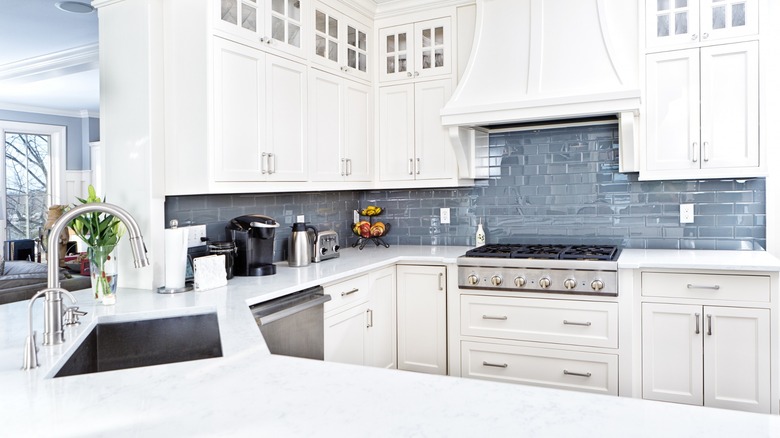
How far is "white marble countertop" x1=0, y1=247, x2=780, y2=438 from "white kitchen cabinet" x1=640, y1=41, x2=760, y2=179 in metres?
2.52

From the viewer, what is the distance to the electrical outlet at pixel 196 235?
288 centimetres

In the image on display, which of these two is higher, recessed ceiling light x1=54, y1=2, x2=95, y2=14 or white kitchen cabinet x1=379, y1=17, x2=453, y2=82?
recessed ceiling light x1=54, y1=2, x2=95, y2=14

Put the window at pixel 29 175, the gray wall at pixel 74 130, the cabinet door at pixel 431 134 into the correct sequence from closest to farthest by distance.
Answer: the cabinet door at pixel 431 134 → the window at pixel 29 175 → the gray wall at pixel 74 130

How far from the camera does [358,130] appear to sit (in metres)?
3.89

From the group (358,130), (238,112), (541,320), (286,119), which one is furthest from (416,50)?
(541,320)

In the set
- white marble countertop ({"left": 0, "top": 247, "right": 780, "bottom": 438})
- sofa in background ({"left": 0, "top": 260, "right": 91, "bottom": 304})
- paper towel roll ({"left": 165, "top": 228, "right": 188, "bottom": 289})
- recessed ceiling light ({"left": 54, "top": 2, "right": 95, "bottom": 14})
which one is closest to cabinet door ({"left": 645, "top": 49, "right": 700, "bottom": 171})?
white marble countertop ({"left": 0, "top": 247, "right": 780, "bottom": 438})

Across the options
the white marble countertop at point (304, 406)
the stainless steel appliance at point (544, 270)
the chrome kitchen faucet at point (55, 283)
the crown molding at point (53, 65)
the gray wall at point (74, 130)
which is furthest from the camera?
the gray wall at point (74, 130)

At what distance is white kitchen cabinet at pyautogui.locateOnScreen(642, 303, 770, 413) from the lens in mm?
2865

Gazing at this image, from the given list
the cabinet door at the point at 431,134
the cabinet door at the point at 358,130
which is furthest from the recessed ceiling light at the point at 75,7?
the cabinet door at the point at 431,134

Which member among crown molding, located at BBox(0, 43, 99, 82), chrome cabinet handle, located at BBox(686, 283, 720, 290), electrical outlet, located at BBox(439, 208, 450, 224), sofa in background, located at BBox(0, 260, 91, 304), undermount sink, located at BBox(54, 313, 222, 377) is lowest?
undermount sink, located at BBox(54, 313, 222, 377)

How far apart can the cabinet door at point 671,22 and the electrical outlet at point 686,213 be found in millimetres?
988

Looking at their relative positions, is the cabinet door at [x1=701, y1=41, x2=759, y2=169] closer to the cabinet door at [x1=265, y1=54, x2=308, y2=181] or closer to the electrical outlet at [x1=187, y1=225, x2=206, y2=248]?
the cabinet door at [x1=265, y1=54, x2=308, y2=181]

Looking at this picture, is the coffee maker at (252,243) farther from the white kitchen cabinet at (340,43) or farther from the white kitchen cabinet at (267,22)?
the white kitchen cabinet at (340,43)

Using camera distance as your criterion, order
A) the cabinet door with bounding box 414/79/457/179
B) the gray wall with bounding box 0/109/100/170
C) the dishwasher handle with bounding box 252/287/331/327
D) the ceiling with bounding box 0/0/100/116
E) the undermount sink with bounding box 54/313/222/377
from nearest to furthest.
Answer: the undermount sink with bounding box 54/313/222/377 < the dishwasher handle with bounding box 252/287/331/327 < the ceiling with bounding box 0/0/100/116 < the cabinet door with bounding box 414/79/457/179 < the gray wall with bounding box 0/109/100/170
